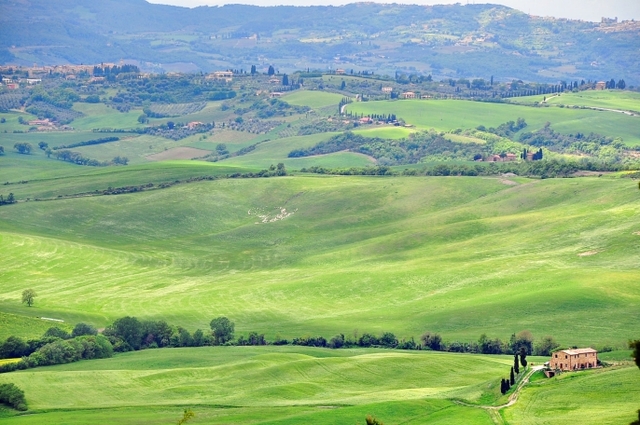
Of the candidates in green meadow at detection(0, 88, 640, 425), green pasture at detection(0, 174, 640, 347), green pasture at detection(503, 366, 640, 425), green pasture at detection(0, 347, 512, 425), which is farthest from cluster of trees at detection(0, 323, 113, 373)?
green pasture at detection(503, 366, 640, 425)

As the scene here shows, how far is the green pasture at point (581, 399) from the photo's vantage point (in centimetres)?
7954

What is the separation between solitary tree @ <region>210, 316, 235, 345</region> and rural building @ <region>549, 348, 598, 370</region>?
42.8 meters

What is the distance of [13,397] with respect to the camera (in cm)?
9781

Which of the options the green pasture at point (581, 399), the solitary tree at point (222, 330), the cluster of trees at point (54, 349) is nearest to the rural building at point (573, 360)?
the green pasture at point (581, 399)

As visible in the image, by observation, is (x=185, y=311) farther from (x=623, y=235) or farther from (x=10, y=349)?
(x=623, y=235)

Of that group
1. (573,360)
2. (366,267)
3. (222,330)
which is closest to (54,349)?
(222,330)

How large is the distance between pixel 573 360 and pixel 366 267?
68863mm

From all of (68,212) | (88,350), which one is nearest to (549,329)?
(88,350)

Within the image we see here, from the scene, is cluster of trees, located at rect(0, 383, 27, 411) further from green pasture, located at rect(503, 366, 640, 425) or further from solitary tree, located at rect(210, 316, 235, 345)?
green pasture, located at rect(503, 366, 640, 425)

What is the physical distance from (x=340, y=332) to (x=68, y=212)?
78305 mm

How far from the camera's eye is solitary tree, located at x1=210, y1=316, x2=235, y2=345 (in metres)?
130

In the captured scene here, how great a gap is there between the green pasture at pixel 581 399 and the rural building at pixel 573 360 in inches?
121

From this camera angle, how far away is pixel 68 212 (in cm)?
19838

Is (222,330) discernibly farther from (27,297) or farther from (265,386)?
(265,386)
